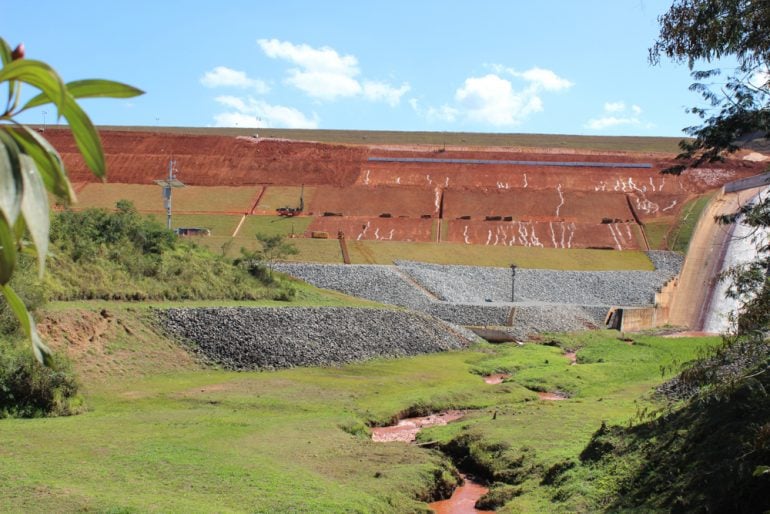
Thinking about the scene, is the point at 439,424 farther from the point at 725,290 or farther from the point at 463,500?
the point at 725,290

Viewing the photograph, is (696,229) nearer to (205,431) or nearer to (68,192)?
(205,431)

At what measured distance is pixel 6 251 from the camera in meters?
2.53

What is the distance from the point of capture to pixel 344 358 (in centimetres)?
3070

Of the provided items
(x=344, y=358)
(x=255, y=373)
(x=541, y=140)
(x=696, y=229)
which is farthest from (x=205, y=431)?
Answer: (x=541, y=140)

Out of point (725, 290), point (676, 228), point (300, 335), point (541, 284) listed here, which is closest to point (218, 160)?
point (541, 284)

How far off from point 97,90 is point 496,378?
28.2 m

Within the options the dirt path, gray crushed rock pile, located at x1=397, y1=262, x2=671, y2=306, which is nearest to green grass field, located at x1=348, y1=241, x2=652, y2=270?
gray crushed rock pile, located at x1=397, y1=262, x2=671, y2=306

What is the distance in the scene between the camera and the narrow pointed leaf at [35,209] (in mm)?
2330

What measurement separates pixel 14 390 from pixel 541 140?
112338 millimetres

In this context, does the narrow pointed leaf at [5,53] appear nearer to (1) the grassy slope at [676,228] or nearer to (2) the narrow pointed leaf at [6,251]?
(2) the narrow pointed leaf at [6,251]

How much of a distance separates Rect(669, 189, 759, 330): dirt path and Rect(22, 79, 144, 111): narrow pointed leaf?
44.5 m

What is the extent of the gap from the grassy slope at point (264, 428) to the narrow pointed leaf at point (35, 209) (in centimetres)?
902

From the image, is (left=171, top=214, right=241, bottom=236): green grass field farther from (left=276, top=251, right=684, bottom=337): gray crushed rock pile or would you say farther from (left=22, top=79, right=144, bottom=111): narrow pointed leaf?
(left=22, top=79, right=144, bottom=111): narrow pointed leaf

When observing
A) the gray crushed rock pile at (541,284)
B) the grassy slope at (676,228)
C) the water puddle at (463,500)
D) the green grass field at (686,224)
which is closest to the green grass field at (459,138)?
the green grass field at (686,224)
